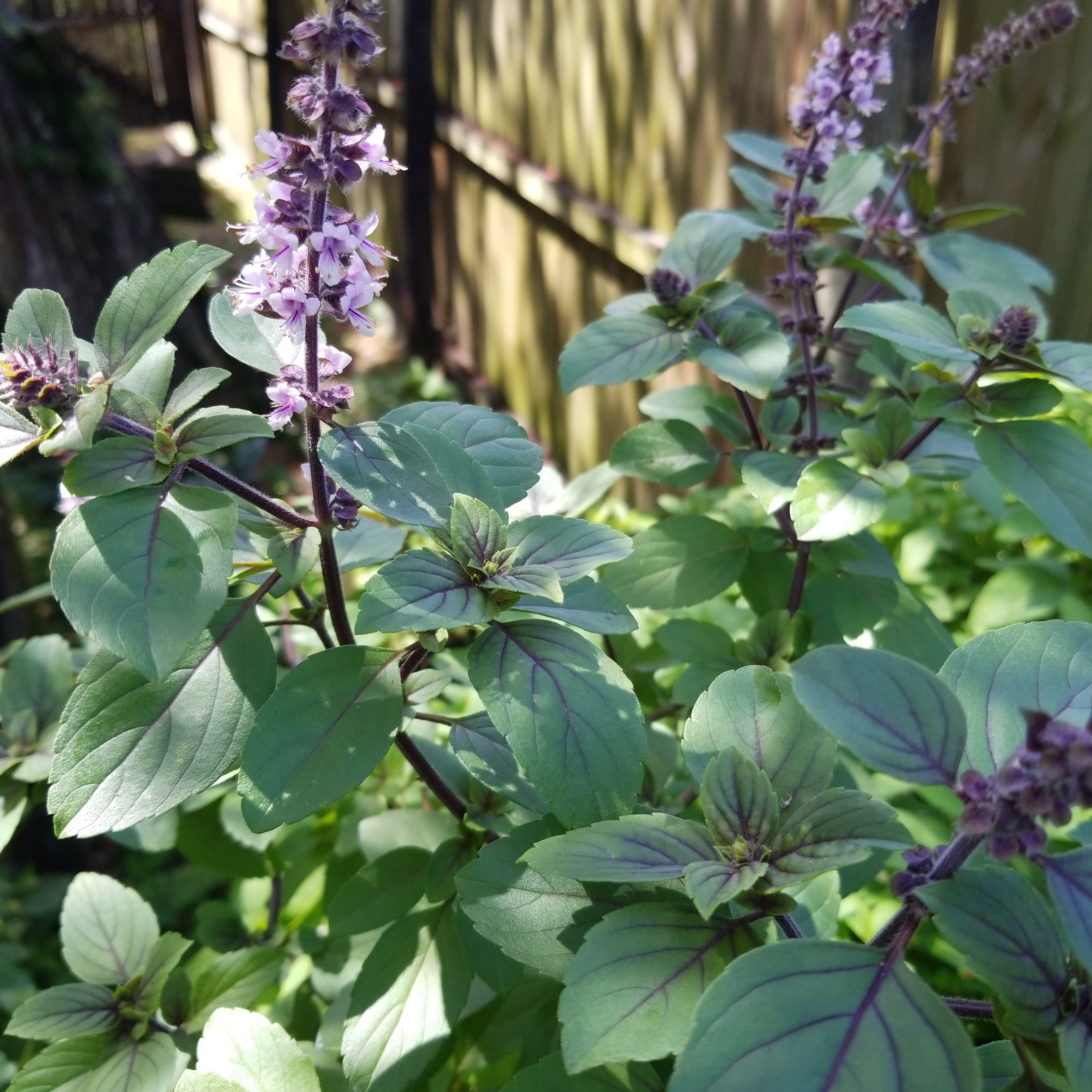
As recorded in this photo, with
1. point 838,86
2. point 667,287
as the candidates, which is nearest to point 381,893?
point 667,287

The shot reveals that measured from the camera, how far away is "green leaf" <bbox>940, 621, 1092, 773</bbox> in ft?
2.57

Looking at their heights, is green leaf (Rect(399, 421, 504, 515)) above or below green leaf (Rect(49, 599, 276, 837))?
above

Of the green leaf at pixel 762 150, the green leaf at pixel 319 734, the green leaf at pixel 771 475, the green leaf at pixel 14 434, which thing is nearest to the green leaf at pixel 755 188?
the green leaf at pixel 762 150

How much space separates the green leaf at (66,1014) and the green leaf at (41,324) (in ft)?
2.52

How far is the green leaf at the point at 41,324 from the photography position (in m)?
0.90

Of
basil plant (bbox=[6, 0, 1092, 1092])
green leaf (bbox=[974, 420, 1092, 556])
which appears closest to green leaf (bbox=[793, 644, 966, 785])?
basil plant (bbox=[6, 0, 1092, 1092])

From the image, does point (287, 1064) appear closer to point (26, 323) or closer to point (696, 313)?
point (26, 323)

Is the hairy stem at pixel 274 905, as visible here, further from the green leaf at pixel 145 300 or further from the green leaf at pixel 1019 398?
the green leaf at pixel 1019 398

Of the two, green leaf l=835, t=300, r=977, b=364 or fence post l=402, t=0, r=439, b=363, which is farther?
fence post l=402, t=0, r=439, b=363

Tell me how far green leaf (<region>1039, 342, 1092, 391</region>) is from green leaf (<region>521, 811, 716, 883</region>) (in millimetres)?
675

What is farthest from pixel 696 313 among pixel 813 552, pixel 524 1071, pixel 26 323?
pixel 524 1071

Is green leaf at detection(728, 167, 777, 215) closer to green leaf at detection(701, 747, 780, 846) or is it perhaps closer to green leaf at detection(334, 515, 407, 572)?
green leaf at detection(334, 515, 407, 572)

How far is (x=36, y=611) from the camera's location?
3312mm

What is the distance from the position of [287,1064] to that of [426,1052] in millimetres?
158
